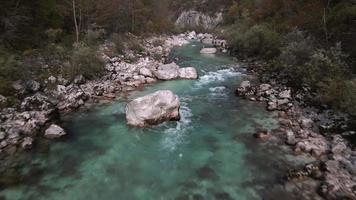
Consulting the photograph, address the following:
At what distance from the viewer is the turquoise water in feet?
32.2

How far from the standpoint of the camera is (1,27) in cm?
2041

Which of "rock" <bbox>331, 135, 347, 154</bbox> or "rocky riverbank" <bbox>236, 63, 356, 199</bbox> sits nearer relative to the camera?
"rocky riverbank" <bbox>236, 63, 356, 199</bbox>

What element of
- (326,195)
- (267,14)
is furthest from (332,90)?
(267,14)

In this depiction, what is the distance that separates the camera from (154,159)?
1180 cm

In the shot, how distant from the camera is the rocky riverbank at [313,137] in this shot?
9.87m

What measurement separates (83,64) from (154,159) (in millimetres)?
11610

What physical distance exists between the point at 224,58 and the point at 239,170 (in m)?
21.7

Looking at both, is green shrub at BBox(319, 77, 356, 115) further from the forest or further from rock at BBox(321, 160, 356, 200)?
rock at BBox(321, 160, 356, 200)

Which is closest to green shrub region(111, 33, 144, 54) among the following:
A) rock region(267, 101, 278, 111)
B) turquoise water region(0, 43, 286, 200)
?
turquoise water region(0, 43, 286, 200)

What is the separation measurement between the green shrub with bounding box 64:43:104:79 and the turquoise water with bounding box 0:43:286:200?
481cm

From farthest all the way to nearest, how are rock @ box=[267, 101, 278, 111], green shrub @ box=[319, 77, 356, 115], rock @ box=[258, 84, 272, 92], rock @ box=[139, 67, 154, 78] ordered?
rock @ box=[139, 67, 154, 78]
rock @ box=[258, 84, 272, 92]
rock @ box=[267, 101, 278, 111]
green shrub @ box=[319, 77, 356, 115]

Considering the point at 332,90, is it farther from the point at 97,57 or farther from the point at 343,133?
the point at 97,57

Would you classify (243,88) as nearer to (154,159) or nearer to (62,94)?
(154,159)

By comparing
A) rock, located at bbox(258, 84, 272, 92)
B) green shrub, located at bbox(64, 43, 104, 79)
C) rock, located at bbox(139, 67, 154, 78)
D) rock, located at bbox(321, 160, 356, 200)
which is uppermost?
green shrub, located at bbox(64, 43, 104, 79)
